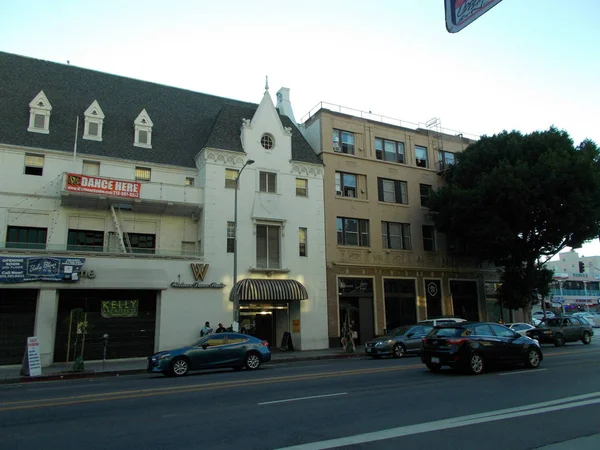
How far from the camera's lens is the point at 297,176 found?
3112 cm

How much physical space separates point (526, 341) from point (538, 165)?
681 inches

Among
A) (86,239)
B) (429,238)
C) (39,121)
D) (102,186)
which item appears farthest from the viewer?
(429,238)

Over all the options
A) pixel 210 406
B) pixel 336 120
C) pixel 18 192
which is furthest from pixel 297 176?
pixel 210 406

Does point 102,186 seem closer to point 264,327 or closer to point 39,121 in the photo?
point 39,121

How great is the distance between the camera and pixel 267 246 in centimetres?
2928

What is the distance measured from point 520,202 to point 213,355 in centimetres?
2144

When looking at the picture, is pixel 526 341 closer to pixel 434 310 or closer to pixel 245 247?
pixel 245 247

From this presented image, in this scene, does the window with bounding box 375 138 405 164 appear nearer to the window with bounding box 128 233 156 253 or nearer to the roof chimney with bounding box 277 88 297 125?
the roof chimney with bounding box 277 88 297 125

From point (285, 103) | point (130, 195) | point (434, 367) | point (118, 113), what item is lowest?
point (434, 367)

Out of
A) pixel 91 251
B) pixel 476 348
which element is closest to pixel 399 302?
pixel 476 348

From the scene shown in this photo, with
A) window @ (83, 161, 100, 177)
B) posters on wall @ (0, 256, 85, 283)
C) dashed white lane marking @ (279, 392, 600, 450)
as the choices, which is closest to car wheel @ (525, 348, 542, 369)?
dashed white lane marking @ (279, 392, 600, 450)

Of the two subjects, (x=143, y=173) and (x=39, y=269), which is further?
(x=143, y=173)

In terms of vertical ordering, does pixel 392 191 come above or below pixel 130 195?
above

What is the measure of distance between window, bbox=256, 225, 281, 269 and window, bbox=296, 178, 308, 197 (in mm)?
2921
